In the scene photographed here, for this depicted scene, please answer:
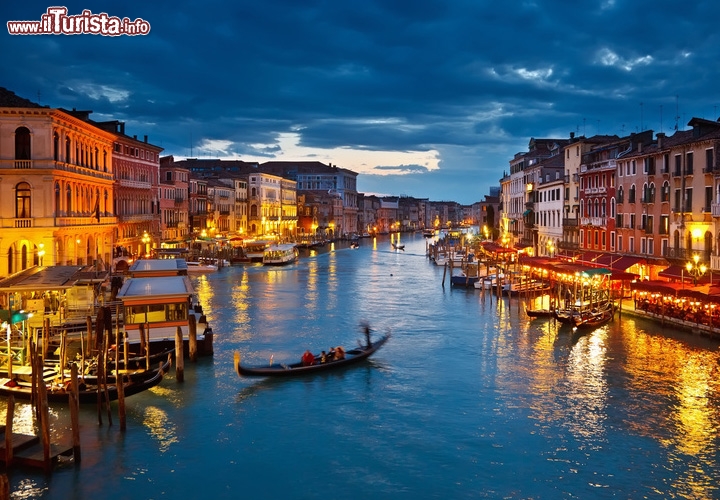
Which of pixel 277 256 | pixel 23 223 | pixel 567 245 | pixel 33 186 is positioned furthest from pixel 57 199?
pixel 277 256

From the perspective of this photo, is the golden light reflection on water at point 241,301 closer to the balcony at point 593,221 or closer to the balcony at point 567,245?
the balcony at point 567,245

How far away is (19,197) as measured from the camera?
26719mm

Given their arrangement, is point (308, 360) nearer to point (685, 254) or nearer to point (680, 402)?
point (680, 402)

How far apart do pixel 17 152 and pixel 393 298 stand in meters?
17.8

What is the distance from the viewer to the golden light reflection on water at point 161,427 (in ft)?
43.2

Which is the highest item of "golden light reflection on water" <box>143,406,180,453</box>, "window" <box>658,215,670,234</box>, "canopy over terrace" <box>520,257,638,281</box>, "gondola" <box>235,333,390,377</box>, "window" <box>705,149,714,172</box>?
"window" <box>705,149,714,172</box>

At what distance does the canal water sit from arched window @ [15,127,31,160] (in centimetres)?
1132

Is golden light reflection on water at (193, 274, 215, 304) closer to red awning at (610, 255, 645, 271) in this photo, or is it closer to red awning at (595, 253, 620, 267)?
red awning at (595, 253, 620, 267)

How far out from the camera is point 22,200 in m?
26.8

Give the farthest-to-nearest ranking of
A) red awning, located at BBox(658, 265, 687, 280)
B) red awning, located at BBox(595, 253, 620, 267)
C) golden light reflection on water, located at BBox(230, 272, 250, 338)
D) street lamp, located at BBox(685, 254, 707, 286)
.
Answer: red awning, located at BBox(595, 253, 620, 267) < golden light reflection on water, located at BBox(230, 272, 250, 338) < red awning, located at BBox(658, 265, 687, 280) < street lamp, located at BBox(685, 254, 707, 286)

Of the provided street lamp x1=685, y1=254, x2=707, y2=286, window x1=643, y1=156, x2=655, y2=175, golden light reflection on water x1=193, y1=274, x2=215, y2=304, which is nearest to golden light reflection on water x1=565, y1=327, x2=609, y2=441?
street lamp x1=685, y1=254, x2=707, y2=286

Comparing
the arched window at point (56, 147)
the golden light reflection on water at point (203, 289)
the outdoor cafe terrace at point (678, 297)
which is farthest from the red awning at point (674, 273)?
the arched window at point (56, 147)

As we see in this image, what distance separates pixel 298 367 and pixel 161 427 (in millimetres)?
4329

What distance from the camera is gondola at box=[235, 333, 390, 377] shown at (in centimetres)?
1656
